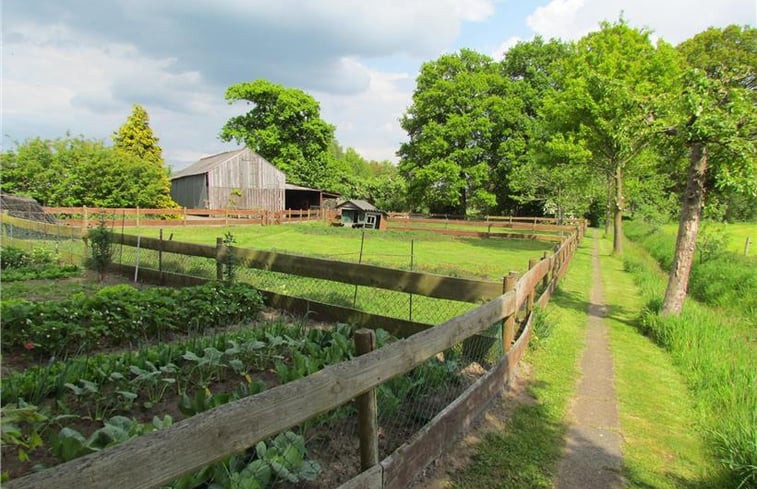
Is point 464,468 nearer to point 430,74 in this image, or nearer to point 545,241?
point 545,241

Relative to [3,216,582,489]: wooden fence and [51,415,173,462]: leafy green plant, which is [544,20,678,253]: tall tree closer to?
[3,216,582,489]: wooden fence

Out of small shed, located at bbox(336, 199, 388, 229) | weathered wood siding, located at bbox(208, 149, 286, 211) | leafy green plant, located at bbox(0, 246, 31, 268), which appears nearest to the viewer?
leafy green plant, located at bbox(0, 246, 31, 268)

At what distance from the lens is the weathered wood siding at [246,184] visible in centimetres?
3934

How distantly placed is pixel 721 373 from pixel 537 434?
2545 millimetres

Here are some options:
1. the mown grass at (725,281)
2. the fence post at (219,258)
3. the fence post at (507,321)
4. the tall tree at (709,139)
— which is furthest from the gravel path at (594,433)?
the fence post at (219,258)

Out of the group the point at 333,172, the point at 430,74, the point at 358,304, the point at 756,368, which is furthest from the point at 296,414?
the point at 333,172

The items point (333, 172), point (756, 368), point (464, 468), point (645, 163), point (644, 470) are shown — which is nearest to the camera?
point (464, 468)

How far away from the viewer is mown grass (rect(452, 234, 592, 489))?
3020 mm

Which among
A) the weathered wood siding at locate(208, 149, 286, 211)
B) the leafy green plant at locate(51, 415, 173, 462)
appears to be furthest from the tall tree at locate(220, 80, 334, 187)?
the leafy green plant at locate(51, 415, 173, 462)

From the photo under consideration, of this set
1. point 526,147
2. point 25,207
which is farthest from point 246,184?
point 526,147

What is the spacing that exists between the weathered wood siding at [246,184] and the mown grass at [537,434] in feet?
123

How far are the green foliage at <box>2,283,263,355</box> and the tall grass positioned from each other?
5025 mm

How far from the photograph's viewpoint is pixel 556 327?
22.7ft

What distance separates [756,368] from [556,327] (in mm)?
2542
